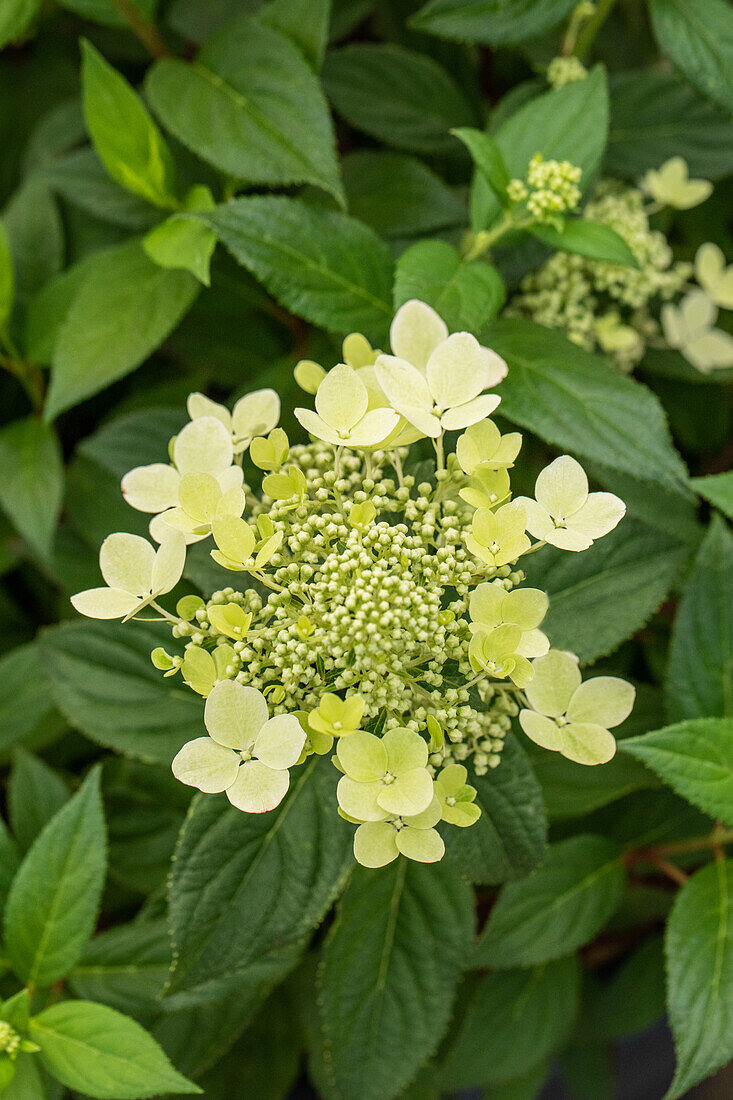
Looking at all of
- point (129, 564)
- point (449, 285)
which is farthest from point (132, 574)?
point (449, 285)

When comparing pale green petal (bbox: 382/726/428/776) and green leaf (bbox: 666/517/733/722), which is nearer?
pale green petal (bbox: 382/726/428/776)

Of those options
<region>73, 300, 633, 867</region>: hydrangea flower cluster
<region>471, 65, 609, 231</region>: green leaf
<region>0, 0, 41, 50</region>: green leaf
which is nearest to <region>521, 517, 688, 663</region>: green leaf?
<region>73, 300, 633, 867</region>: hydrangea flower cluster

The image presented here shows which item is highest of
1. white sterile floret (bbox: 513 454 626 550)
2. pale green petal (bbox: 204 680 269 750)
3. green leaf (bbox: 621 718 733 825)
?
pale green petal (bbox: 204 680 269 750)

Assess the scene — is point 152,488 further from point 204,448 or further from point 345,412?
point 345,412

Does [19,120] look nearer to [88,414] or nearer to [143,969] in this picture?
[88,414]

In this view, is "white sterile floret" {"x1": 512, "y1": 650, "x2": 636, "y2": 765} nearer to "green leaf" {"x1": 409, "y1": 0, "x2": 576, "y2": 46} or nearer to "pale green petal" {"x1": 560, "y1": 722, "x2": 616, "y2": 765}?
"pale green petal" {"x1": 560, "y1": 722, "x2": 616, "y2": 765}

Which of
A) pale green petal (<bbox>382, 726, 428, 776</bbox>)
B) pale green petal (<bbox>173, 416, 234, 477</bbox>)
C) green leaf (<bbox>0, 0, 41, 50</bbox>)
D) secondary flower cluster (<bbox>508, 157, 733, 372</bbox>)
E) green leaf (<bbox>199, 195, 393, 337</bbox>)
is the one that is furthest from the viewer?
secondary flower cluster (<bbox>508, 157, 733, 372</bbox>)
